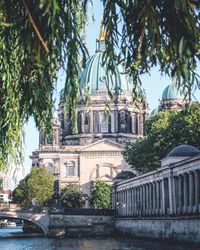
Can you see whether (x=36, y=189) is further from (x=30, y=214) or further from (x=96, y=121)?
(x=96, y=121)

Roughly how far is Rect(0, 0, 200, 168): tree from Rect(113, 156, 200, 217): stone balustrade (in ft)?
120

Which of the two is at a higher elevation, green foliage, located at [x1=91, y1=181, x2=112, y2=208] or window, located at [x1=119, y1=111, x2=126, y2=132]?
window, located at [x1=119, y1=111, x2=126, y2=132]

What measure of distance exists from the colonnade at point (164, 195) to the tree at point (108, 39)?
3720 cm

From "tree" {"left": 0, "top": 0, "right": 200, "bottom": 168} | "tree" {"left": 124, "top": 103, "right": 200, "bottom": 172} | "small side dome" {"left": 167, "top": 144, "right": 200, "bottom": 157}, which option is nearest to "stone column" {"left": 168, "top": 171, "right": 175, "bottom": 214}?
"small side dome" {"left": 167, "top": 144, "right": 200, "bottom": 157}

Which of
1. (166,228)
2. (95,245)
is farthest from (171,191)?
(95,245)

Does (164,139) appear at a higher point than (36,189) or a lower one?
higher

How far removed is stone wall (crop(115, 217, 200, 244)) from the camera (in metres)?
42.3

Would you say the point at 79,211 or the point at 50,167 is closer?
the point at 79,211

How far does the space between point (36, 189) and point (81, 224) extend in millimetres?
24410

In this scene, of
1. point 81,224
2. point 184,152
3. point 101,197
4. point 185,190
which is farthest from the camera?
point 101,197

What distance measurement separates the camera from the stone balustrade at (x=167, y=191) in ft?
150

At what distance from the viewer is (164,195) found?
52.6 meters

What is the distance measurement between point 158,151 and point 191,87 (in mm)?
59753

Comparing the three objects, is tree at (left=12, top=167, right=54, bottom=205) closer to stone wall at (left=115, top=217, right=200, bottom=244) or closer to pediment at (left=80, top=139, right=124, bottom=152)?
pediment at (left=80, top=139, right=124, bottom=152)
